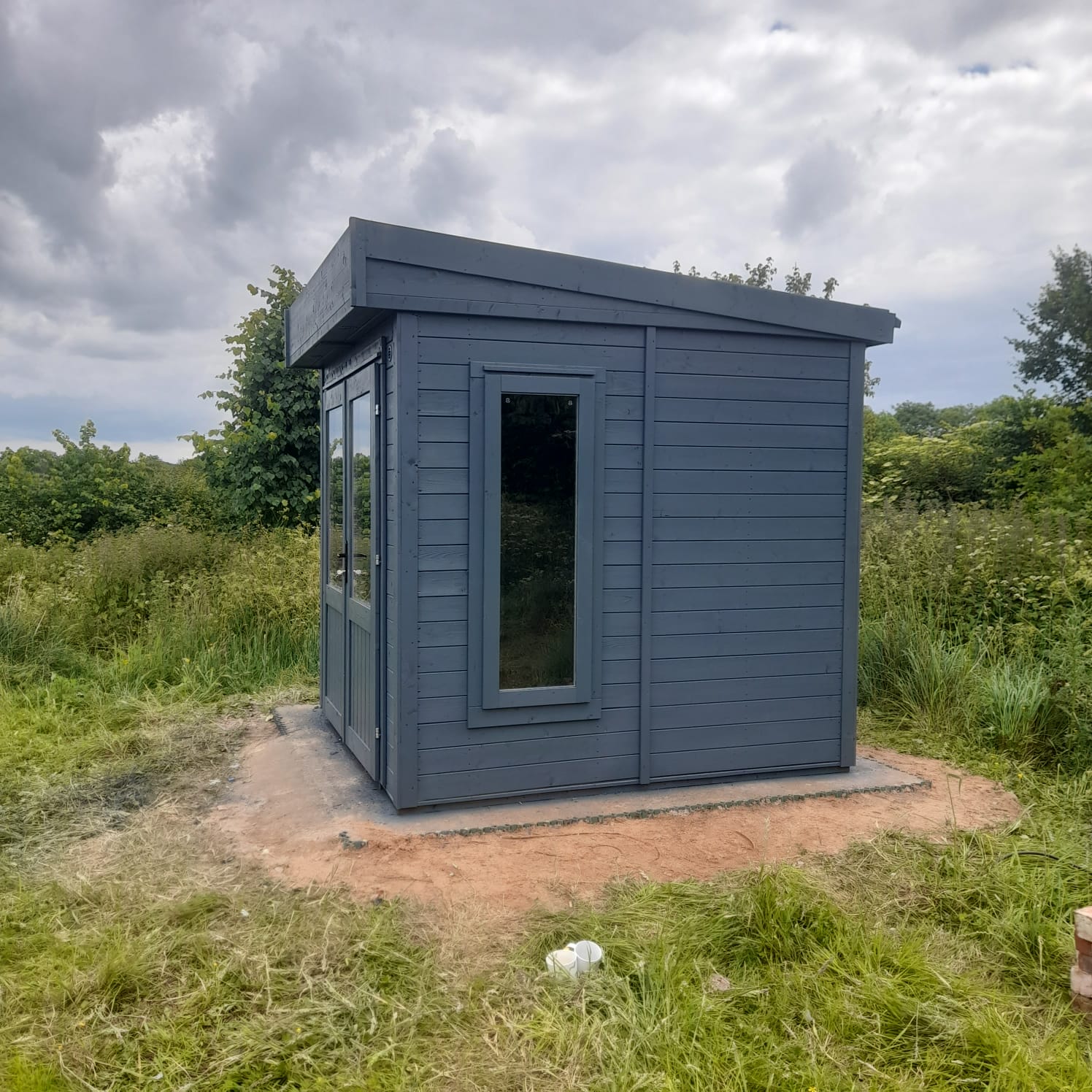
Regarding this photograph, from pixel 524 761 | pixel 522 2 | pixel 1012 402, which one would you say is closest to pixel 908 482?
pixel 1012 402

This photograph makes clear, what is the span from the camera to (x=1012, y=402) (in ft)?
50.0

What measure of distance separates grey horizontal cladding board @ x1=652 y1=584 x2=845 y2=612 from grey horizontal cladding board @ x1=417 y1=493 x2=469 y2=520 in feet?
3.52

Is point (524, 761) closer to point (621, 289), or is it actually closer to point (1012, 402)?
point (621, 289)

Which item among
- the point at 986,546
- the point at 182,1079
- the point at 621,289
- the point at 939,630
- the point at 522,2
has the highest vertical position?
the point at 522,2

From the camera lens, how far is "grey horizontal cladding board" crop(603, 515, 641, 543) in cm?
452

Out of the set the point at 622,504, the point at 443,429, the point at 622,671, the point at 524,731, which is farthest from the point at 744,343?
the point at 524,731

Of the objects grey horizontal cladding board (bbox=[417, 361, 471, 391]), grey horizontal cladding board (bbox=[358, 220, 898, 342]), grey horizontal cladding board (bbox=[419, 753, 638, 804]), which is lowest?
grey horizontal cladding board (bbox=[419, 753, 638, 804])

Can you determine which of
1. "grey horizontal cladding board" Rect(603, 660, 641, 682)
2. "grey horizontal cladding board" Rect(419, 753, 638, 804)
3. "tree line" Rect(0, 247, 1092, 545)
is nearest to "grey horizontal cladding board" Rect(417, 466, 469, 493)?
"grey horizontal cladding board" Rect(603, 660, 641, 682)

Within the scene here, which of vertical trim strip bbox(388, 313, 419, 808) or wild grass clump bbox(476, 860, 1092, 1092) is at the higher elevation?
vertical trim strip bbox(388, 313, 419, 808)

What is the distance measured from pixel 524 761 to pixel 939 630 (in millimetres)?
3815

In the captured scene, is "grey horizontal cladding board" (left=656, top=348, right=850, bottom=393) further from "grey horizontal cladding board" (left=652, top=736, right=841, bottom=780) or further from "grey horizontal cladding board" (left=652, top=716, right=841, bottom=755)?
"grey horizontal cladding board" (left=652, top=736, right=841, bottom=780)

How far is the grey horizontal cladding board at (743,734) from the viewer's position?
4.70 metres

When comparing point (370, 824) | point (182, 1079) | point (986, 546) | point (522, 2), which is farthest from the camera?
point (986, 546)

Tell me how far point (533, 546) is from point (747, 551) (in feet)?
3.88
